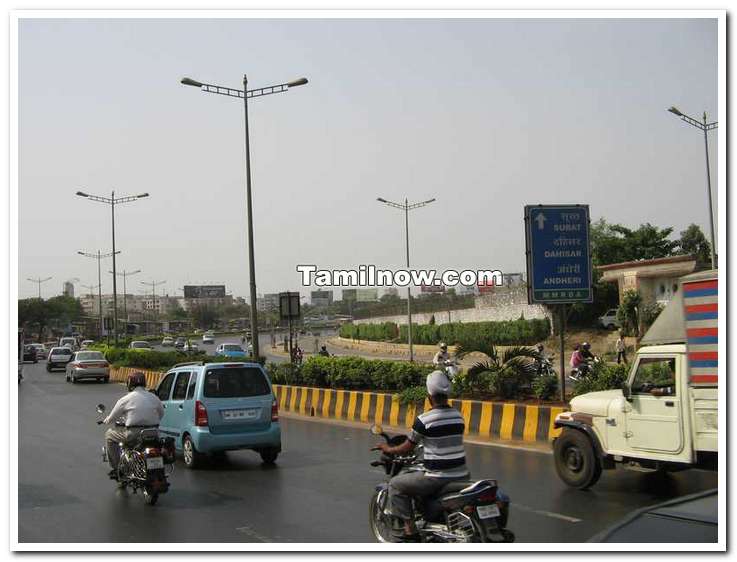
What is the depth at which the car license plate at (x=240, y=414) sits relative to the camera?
13.1m

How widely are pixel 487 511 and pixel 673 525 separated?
221 cm

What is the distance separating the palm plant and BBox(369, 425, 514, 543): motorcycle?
30.1 ft

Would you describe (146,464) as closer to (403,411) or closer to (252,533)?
(252,533)

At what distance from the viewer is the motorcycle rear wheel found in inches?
289

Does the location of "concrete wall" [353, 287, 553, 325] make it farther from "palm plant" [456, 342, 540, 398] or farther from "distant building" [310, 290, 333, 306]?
"distant building" [310, 290, 333, 306]

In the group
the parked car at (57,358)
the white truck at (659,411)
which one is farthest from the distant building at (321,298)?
the white truck at (659,411)

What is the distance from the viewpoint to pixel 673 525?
4.30 meters

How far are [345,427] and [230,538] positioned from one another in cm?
1067

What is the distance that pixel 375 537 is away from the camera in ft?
24.7

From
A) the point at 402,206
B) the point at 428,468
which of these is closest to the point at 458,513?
the point at 428,468

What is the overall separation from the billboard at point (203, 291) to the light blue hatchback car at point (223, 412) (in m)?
137

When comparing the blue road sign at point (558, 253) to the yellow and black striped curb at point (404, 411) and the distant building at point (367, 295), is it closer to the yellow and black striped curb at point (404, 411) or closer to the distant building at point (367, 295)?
the yellow and black striped curb at point (404, 411)

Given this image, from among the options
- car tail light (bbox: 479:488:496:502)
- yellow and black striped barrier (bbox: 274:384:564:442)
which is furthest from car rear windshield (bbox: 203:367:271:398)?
car tail light (bbox: 479:488:496:502)
